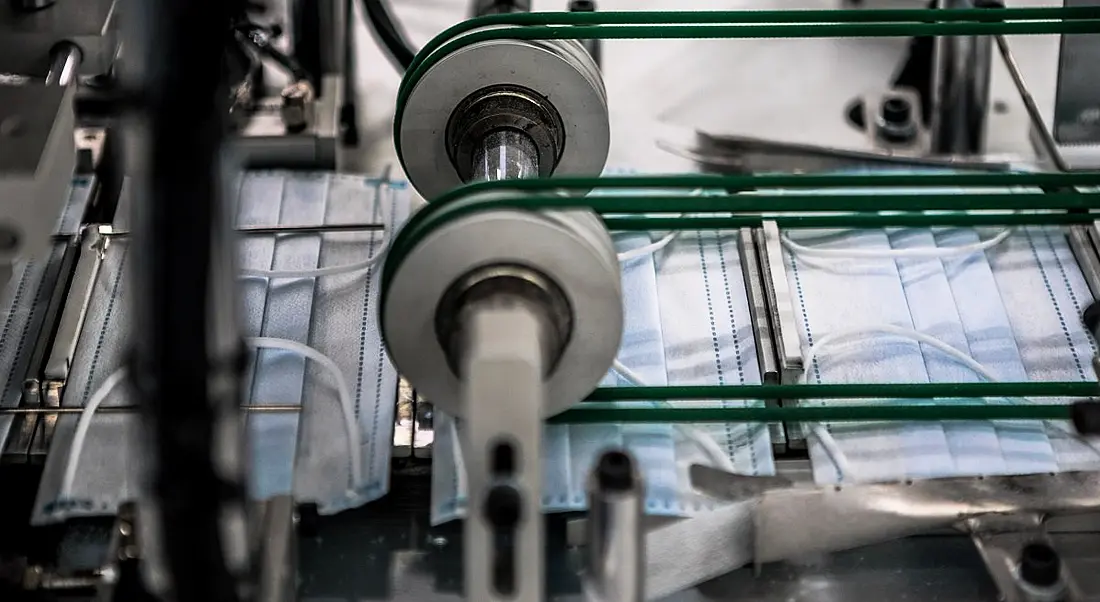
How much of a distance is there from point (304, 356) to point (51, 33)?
1.13ft

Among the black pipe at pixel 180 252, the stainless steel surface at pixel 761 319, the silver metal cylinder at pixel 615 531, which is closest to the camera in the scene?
the black pipe at pixel 180 252

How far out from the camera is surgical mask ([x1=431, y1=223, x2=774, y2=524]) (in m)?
1.10

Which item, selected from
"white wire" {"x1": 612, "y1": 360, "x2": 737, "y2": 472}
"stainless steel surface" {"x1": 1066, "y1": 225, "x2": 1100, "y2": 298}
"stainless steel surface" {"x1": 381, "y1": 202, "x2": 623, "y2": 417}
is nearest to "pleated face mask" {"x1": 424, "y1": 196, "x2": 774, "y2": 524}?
"white wire" {"x1": 612, "y1": 360, "x2": 737, "y2": 472}

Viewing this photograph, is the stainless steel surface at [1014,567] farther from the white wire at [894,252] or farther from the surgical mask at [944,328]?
the white wire at [894,252]

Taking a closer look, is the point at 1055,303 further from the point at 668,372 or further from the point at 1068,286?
the point at 668,372

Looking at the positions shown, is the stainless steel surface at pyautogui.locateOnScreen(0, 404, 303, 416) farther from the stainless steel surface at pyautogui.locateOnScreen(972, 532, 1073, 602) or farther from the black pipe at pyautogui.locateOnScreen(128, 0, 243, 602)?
the stainless steel surface at pyautogui.locateOnScreen(972, 532, 1073, 602)

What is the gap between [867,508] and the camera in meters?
1.05

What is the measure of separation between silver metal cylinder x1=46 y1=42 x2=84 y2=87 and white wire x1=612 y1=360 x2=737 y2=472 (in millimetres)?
505

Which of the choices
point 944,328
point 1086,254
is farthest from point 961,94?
point 944,328

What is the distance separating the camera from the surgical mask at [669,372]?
1.10 m

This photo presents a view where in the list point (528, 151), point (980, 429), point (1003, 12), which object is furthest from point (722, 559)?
point (1003, 12)

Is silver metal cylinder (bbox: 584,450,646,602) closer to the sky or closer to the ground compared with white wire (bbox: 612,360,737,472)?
closer to the ground

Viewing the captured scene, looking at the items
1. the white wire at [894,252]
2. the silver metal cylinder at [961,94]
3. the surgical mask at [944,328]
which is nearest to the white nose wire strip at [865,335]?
the surgical mask at [944,328]

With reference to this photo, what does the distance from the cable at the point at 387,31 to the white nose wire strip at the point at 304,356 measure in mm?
416
